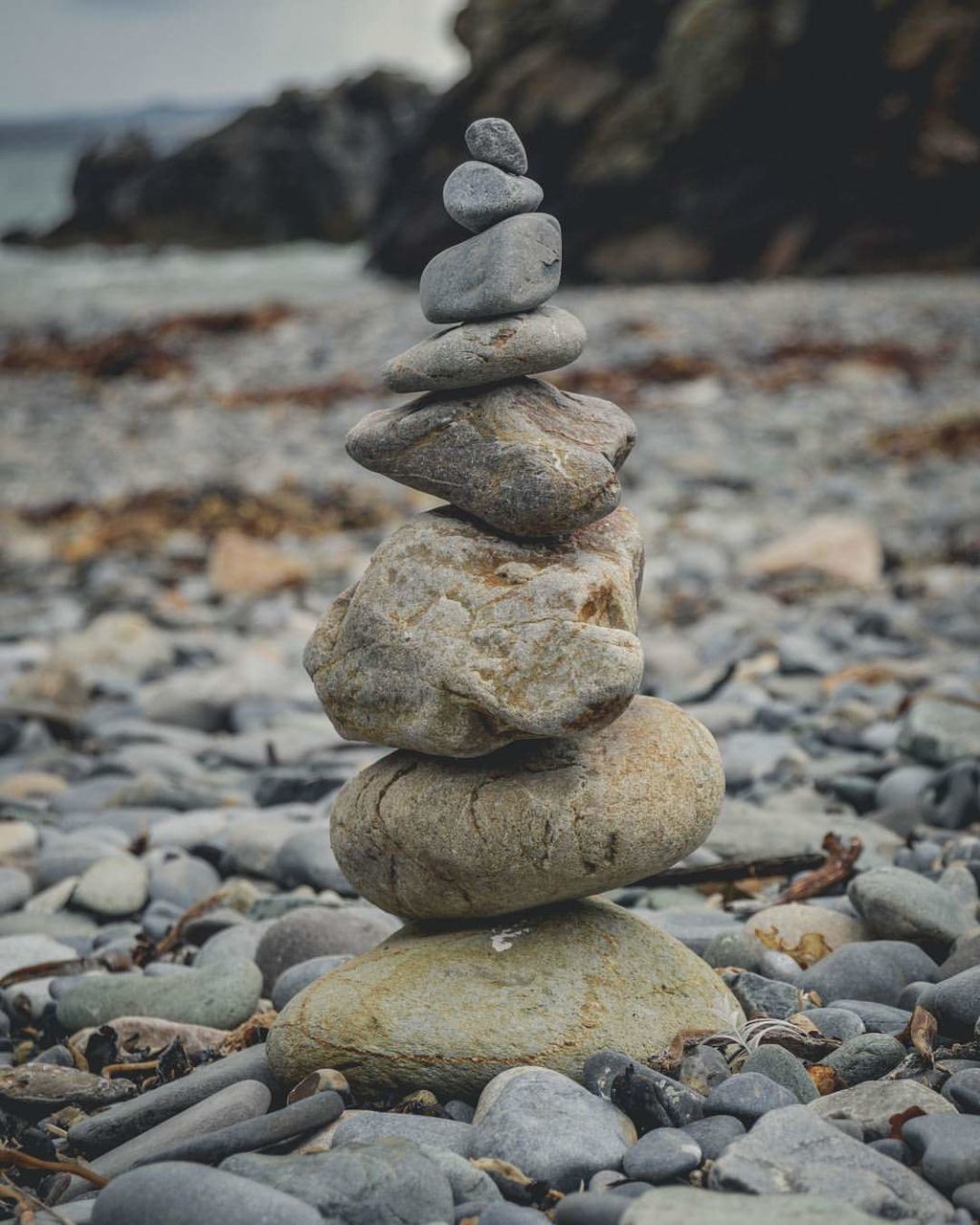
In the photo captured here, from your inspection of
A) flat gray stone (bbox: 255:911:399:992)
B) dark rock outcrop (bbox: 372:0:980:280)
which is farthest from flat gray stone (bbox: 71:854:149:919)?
dark rock outcrop (bbox: 372:0:980:280)

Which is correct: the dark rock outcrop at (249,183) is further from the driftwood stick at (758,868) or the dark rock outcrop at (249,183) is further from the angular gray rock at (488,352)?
the angular gray rock at (488,352)

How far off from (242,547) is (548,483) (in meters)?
7.44

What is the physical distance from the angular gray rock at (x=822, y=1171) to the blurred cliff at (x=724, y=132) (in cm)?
2315

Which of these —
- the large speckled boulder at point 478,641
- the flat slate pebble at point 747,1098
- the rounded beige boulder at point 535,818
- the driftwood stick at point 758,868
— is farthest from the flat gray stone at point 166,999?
the flat slate pebble at point 747,1098

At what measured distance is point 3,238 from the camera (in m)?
48.3

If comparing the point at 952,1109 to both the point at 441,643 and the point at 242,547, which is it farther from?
the point at 242,547

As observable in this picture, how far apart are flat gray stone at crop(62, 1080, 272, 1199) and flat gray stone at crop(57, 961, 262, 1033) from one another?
0.62 m

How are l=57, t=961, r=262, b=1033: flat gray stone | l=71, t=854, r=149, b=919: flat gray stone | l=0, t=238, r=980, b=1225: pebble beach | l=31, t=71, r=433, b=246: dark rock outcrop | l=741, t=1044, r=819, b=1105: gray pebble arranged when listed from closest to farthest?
l=0, t=238, r=980, b=1225: pebble beach, l=741, t=1044, r=819, b=1105: gray pebble, l=57, t=961, r=262, b=1033: flat gray stone, l=71, t=854, r=149, b=919: flat gray stone, l=31, t=71, r=433, b=246: dark rock outcrop

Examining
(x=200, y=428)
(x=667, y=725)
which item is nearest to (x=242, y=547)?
(x=200, y=428)

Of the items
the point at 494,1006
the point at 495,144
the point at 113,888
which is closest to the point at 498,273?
the point at 495,144

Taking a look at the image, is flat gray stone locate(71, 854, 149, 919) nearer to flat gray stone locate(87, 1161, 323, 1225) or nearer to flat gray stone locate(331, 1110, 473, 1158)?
flat gray stone locate(331, 1110, 473, 1158)

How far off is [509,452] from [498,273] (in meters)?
0.46

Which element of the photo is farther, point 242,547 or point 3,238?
point 3,238

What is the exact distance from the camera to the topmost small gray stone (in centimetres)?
329
